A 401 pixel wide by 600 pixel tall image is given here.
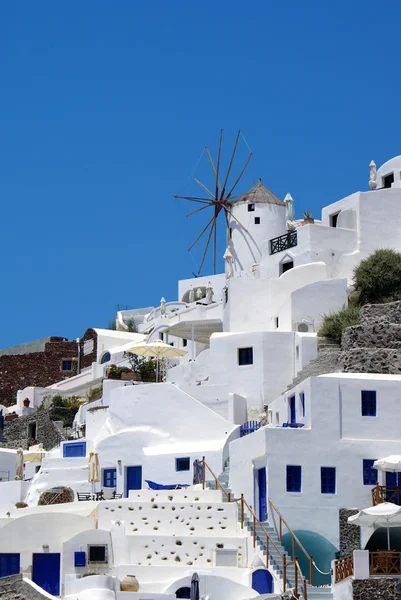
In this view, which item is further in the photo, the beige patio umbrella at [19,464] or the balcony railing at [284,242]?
the balcony railing at [284,242]

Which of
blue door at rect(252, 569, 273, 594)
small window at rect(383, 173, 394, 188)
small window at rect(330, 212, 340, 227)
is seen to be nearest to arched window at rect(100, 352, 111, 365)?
small window at rect(330, 212, 340, 227)

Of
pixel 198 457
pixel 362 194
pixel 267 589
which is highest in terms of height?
pixel 362 194

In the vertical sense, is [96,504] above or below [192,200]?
below

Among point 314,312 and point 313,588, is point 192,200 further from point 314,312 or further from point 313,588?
point 313,588

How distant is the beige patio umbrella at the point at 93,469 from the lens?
184 feet

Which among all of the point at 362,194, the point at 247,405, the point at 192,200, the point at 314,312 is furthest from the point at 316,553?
the point at 192,200

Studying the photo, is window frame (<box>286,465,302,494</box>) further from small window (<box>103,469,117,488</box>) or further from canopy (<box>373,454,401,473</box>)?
small window (<box>103,469,117,488</box>)

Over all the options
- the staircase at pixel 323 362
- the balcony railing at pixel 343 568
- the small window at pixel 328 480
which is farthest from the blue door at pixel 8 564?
the staircase at pixel 323 362

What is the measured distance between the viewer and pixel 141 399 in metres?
58.8

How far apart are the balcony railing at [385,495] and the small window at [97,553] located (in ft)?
31.0

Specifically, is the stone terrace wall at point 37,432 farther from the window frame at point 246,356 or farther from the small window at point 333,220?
the small window at point 333,220

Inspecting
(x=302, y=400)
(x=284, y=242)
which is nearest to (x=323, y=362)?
(x=302, y=400)

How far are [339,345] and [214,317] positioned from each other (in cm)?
1436

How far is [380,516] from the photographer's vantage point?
148 ft
